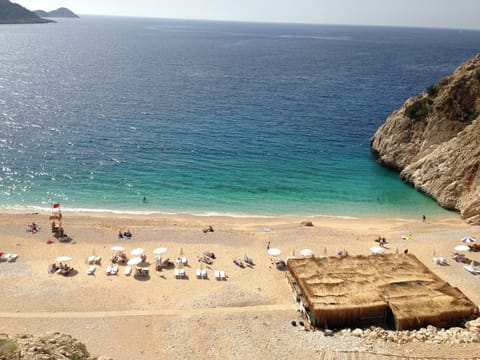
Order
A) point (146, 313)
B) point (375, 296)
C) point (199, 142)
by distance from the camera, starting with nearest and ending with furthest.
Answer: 1. point (375, 296)
2. point (146, 313)
3. point (199, 142)

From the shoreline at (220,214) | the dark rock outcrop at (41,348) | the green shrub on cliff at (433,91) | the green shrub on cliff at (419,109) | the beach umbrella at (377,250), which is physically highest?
the green shrub on cliff at (433,91)

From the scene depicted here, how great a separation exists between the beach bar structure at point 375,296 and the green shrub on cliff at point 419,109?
108ft

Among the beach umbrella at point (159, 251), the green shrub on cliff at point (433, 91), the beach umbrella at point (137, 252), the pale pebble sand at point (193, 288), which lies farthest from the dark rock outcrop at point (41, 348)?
the green shrub on cliff at point (433, 91)

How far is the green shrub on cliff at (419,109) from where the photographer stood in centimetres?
6003

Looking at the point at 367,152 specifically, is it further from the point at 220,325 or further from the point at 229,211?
the point at 220,325

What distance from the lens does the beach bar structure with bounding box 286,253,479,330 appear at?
90.8ft

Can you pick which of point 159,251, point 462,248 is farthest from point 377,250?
point 159,251

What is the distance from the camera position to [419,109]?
60.6m

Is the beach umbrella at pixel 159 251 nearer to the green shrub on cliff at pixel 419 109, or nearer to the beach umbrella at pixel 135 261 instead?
the beach umbrella at pixel 135 261

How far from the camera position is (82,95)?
9956cm

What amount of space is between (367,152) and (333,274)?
4104cm

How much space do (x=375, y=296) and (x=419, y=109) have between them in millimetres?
39370

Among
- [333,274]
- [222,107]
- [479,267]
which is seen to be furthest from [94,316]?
[222,107]

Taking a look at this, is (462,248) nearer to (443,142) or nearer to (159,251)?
(443,142)
